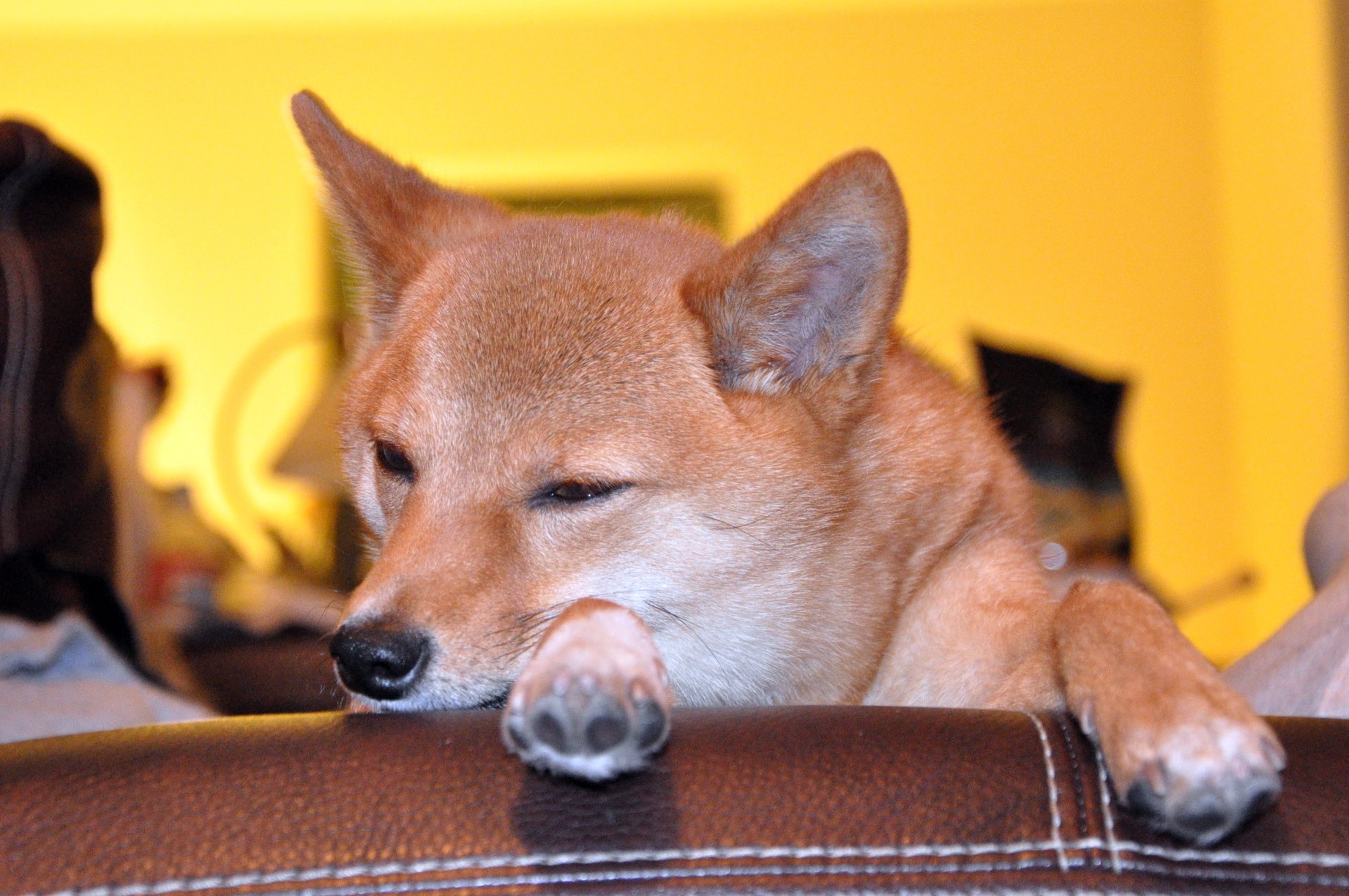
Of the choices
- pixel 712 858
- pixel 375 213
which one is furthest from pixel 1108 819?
pixel 375 213

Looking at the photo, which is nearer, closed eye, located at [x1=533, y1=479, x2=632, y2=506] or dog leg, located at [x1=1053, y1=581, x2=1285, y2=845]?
dog leg, located at [x1=1053, y1=581, x2=1285, y2=845]

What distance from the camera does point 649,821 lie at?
0.86 metres

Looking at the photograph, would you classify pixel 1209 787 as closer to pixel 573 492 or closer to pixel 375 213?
pixel 573 492

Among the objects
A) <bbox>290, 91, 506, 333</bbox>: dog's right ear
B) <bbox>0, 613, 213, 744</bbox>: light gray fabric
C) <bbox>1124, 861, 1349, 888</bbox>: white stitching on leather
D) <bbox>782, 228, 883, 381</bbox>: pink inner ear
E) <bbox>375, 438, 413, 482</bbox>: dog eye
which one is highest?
<bbox>290, 91, 506, 333</bbox>: dog's right ear

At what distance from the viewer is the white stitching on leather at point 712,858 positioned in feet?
2.73

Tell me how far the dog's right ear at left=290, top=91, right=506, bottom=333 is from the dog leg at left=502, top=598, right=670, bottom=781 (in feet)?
3.29

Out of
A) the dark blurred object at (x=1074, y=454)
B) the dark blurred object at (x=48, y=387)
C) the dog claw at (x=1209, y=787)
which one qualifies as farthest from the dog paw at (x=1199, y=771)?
the dark blurred object at (x=1074, y=454)

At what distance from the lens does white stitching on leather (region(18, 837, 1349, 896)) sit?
0.83 metres

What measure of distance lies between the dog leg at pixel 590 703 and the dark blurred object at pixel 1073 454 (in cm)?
249

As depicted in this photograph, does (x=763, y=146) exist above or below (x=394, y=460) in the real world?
above

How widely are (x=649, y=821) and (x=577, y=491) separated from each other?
729mm

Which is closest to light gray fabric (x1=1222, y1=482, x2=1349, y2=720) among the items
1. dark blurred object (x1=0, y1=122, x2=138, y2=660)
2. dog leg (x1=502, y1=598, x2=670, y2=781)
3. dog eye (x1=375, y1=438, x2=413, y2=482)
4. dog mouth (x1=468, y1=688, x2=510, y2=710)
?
dog leg (x1=502, y1=598, x2=670, y2=781)

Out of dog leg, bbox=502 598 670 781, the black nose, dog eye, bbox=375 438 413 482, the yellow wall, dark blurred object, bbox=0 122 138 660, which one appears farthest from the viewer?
the yellow wall

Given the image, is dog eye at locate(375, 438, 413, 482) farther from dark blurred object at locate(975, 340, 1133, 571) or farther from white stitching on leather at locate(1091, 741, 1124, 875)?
dark blurred object at locate(975, 340, 1133, 571)
